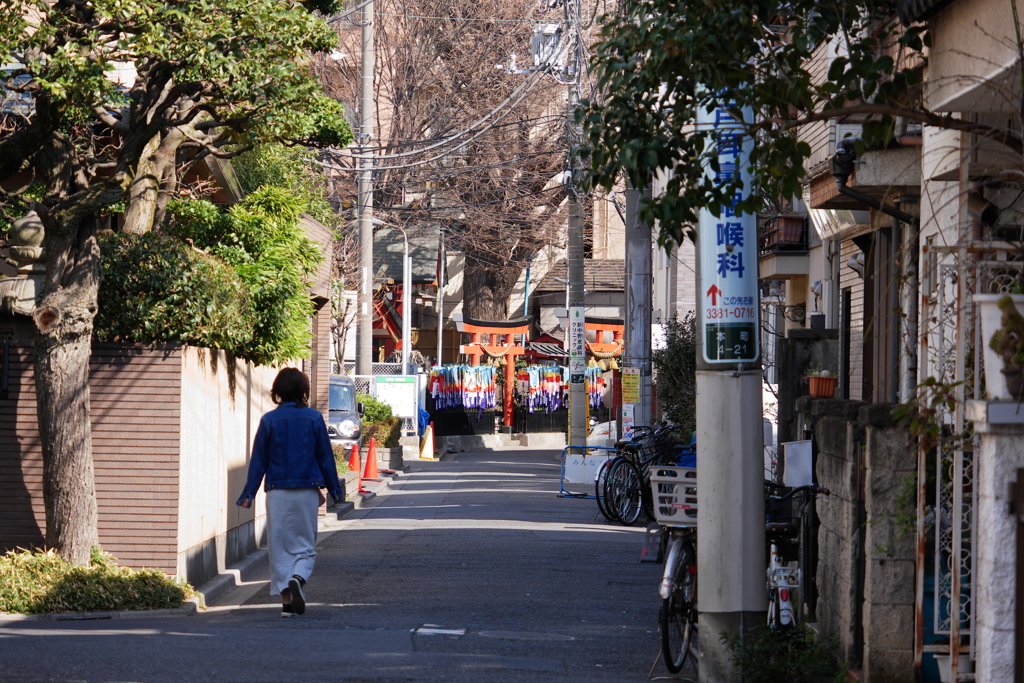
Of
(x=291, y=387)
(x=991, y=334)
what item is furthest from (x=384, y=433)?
(x=991, y=334)

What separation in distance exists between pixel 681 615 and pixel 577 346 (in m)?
17.5

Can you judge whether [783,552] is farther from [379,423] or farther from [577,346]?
[379,423]

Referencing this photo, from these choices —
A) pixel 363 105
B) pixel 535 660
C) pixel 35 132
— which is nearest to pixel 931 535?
pixel 535 660

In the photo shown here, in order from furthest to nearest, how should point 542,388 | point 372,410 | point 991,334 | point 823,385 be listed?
point 542,388 < point 372,410 < point 823,385 < point 991,334

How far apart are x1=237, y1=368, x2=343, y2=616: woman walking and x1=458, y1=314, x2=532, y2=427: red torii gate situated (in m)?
28.5

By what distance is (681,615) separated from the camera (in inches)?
312

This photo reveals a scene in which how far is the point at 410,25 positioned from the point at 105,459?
31.4 meters

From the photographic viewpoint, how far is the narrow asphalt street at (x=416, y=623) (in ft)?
23.8

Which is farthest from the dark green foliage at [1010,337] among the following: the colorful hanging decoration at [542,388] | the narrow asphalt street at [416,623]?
the colorful hanging decoration at [542,388]

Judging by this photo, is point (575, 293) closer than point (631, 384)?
No

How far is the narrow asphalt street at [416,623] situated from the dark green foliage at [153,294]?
2526 millimetres

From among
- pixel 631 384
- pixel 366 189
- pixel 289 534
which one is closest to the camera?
pixel 289 534

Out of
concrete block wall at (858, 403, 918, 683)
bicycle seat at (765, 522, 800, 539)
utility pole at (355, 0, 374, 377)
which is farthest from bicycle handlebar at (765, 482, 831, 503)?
utility pole at (355, 0, 374, 377)

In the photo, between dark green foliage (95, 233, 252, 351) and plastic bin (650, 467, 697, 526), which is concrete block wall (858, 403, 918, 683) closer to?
plastic bin (650, 467, 697, 526)
